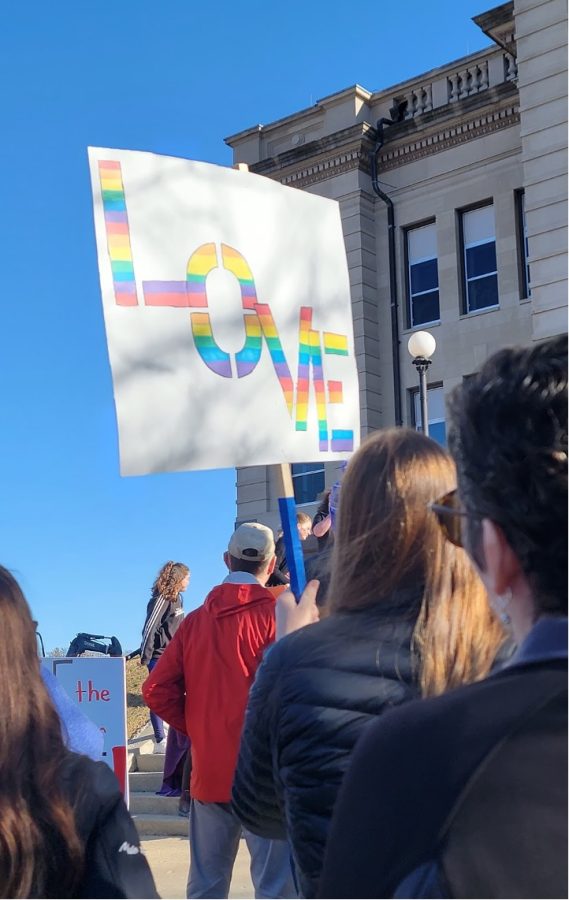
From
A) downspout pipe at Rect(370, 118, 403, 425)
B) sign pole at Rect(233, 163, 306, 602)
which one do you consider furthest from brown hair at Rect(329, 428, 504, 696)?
downspout pipe at Rect(370, 118, 403, 425)

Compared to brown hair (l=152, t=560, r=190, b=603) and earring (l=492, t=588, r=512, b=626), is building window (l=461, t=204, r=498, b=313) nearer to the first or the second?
brown hair (l=152, t=560, r=190, b=603)

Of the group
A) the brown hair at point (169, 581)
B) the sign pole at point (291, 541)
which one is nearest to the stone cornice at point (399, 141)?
the brown hair at point (169, 581)

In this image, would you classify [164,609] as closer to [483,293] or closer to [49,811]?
[49,811]

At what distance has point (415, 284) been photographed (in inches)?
812

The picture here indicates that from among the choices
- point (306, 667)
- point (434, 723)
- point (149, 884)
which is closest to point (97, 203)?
→ point (306, 667)

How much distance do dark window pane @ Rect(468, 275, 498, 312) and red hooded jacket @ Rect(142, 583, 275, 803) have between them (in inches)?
603

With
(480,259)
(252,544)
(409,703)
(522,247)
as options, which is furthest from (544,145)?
(409,703)

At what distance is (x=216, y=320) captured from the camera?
380 cm

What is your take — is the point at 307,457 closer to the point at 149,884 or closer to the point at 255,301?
the point at 255,301

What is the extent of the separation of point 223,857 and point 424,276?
17.1m

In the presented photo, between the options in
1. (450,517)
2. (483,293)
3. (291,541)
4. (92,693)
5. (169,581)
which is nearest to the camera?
(450,517)

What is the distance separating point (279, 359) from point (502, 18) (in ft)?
53.9

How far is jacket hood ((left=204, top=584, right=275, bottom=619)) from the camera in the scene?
193 inches

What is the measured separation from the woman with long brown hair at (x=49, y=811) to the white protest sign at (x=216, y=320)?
58.7 inches
